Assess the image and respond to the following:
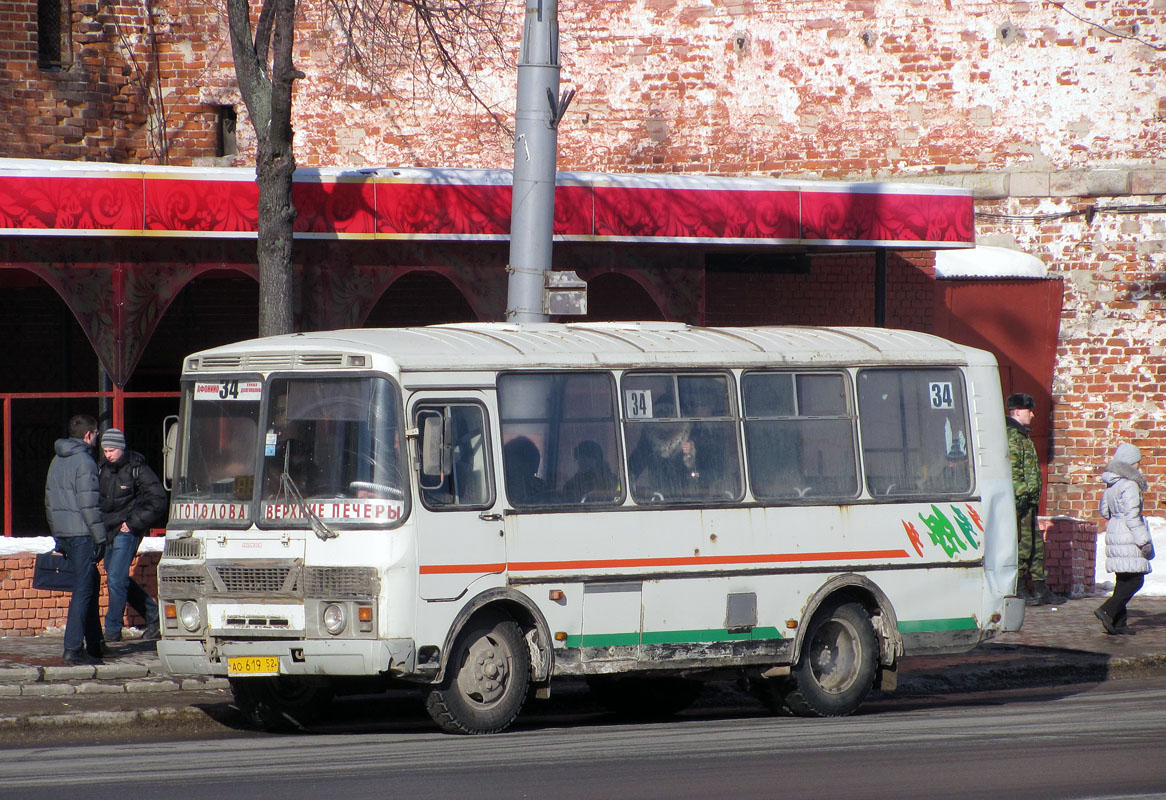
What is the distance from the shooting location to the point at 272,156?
12914mm

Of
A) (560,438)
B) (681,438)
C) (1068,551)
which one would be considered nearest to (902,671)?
(681,438)

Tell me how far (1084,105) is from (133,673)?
1404 centimetres

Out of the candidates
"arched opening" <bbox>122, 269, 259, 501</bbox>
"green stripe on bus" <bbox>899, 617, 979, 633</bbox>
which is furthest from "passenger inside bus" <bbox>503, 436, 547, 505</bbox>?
"arched opening" <bbox>122, 269, 259, 501</bbox>

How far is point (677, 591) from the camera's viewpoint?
1037 centimetres

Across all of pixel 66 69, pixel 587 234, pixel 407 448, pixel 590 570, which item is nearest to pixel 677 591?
pixel 590 570

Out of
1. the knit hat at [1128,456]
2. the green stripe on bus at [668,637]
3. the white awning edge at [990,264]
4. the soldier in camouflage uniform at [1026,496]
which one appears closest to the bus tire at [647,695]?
the green stripe on bus at [668,637]

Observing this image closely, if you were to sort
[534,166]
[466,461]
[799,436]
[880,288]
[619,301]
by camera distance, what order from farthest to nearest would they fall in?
[619,301]
[880,288]
[534,166]
[799,436]
[466,461]

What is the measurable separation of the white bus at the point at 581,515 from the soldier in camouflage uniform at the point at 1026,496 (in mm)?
4011

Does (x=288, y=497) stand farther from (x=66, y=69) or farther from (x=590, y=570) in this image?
(x=66, y=69)

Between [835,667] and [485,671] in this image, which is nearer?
[485,671]

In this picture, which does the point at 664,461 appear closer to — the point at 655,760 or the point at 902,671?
the point at 655,760

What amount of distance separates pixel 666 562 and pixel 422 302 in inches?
457

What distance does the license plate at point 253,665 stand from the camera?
950cm

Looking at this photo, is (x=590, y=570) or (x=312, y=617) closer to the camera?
(x=312, y=617)
